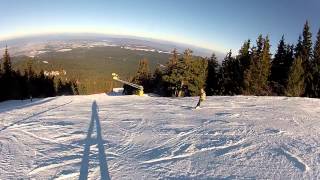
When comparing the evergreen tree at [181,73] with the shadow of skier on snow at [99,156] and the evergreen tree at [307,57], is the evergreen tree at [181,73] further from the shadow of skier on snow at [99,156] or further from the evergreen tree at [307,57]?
the shadow of skier on snow at [99,156]

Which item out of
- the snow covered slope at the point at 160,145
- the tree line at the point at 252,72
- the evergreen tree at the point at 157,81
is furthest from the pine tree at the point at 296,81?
the snow covered slope at the point at 160,145

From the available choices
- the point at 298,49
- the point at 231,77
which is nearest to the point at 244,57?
the point at 231,77

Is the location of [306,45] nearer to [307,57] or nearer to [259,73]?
[307,57]

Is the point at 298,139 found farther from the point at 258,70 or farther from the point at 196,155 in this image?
the point at 258,70

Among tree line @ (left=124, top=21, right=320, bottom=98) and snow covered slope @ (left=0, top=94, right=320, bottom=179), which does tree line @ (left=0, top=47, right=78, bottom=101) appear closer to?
tree line @ (left=124, top=21, right=320, bottom=98)

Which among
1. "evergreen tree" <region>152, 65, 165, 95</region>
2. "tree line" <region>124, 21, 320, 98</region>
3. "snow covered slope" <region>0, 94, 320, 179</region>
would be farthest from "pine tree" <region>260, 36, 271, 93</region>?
"snow covered slope" <region>0, 94, 320, 179</region>

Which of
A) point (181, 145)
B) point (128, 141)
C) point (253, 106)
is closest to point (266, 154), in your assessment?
point (181, 145)
